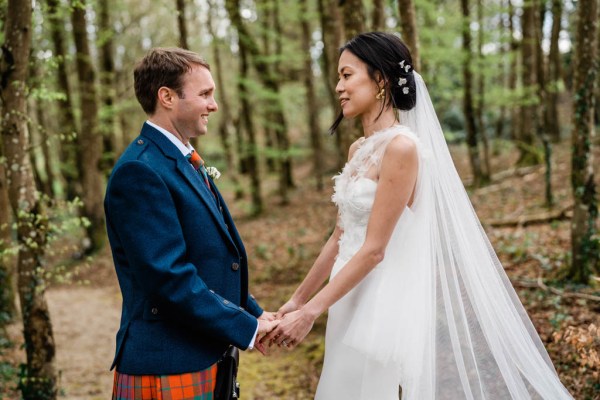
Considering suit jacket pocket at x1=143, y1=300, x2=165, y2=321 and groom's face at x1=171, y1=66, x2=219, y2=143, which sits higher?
groom's face at x1=171, y1=66, x2=219, y2=143

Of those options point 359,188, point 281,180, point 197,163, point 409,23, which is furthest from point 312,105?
point 197,163

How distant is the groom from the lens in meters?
2.12

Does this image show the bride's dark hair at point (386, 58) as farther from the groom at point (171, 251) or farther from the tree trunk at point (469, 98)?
the tree trunk at point (469, 98)

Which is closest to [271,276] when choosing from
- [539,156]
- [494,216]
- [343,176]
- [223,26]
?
[494,216]

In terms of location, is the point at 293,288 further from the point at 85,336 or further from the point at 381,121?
the point at 381,121

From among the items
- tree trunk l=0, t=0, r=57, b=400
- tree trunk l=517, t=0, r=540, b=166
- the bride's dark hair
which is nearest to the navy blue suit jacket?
the bride's dark hair

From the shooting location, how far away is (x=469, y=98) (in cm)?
1408

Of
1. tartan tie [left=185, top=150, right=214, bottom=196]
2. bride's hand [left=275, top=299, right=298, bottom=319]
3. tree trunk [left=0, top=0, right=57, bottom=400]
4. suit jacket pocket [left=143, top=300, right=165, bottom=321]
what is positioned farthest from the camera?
tree trunk [left=0, top=0, right=57, bottom=400]

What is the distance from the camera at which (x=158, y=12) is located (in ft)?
68.8

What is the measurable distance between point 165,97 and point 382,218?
3.99 feet

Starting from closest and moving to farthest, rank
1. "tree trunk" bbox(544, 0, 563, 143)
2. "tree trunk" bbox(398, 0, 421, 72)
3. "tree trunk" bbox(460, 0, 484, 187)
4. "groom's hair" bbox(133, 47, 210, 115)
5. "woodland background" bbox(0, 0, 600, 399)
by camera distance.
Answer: "groom's hair" bbox(133, 47, 210, 115)
"woodland background" bbox(0, 0, 600, 399)
"tree trunk" bbox(398, 0, 421, 72)
"tree trunk" bbox(460, 0, 484, 187)
"tree trunk" bbox(544, 0, 563, 143)

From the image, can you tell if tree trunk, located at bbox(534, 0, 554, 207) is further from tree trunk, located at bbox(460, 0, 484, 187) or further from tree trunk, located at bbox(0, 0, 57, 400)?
tree trunk, located at bbox(0, 0, 57, 400)

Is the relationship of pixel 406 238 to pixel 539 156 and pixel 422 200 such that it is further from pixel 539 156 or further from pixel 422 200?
pixel 539 156

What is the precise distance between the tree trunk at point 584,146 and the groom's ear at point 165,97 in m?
5.12
